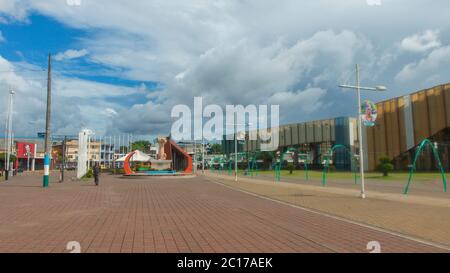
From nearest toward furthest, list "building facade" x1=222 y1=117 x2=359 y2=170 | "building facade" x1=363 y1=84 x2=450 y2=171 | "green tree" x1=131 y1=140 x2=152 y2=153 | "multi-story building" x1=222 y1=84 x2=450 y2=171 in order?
"building facade" x1=363 y1=84 x2=450 y2=171
"multi-story building" x1=222 y1=84 x2=450 y2=171
"building facade" x1=222 y1=117 x2=359 y2=170
"green tree" x1=131 y1=140 x2=152 y2=153

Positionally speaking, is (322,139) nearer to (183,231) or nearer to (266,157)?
(266,157)

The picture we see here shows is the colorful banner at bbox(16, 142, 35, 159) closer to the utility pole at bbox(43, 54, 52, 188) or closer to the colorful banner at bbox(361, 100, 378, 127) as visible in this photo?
the utility pole at bbox(43, 54, 52, 188)

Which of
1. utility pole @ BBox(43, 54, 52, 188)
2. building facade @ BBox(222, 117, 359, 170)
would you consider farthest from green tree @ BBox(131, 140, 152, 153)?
utility pole @ BBox(43, 54, 52, 188)

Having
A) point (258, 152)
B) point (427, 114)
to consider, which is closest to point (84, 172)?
point (427, 114)

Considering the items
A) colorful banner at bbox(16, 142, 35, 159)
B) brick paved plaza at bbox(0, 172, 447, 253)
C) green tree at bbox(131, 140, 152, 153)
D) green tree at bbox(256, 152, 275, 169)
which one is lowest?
brick paved plaza at bbox(0, 172, 447, 253)

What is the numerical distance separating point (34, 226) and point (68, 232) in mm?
1446

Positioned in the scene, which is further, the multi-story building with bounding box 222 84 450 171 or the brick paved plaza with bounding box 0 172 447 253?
the multi-story building with bounding box 222 84 450 171

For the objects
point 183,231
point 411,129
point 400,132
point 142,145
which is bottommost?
point 183,231

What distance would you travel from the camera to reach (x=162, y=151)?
55.1 meters

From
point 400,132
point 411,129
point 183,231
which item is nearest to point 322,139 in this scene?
point 400,132

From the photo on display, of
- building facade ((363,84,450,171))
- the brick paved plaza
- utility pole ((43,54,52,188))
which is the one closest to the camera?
the brick paved plaza
